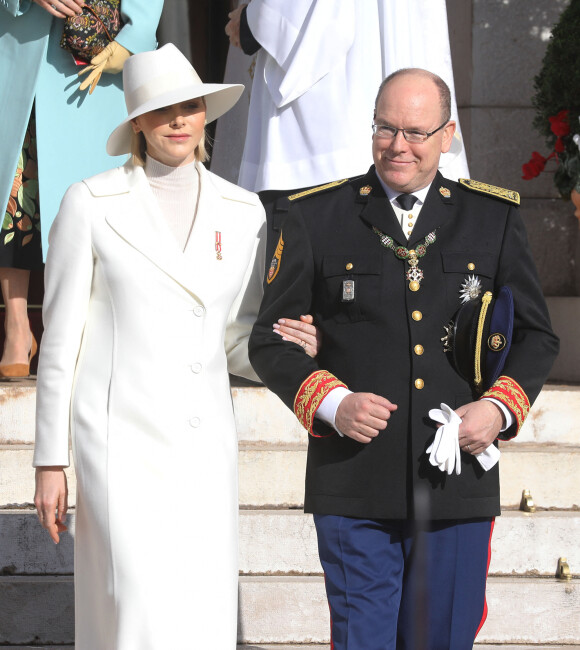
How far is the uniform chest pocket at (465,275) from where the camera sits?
2988mm

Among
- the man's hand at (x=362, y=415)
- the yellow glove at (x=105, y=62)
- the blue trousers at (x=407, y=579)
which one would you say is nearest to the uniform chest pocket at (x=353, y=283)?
the man's hand at (x=362, y=415)

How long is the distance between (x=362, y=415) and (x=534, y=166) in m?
3.57

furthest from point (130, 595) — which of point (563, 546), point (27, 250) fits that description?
point (27, 250)

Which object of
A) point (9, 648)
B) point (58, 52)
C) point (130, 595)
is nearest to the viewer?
point (130, 595)

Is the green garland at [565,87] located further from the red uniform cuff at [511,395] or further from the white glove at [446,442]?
the white glove at [446,442]

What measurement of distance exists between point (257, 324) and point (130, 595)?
727 mm

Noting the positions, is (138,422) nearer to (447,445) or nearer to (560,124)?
(447,445)

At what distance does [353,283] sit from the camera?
2.99m

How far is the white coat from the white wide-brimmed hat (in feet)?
0.62

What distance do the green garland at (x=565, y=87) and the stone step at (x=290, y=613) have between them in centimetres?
228

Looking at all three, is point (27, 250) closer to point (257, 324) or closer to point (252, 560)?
point (252, 560)

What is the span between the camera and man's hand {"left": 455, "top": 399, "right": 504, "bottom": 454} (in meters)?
2.82

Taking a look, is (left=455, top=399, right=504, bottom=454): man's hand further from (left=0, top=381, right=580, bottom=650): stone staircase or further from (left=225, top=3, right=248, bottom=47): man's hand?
(left=225, top=3, right=248, bottom=47): man's hand

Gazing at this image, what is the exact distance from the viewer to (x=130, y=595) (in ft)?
9.25
